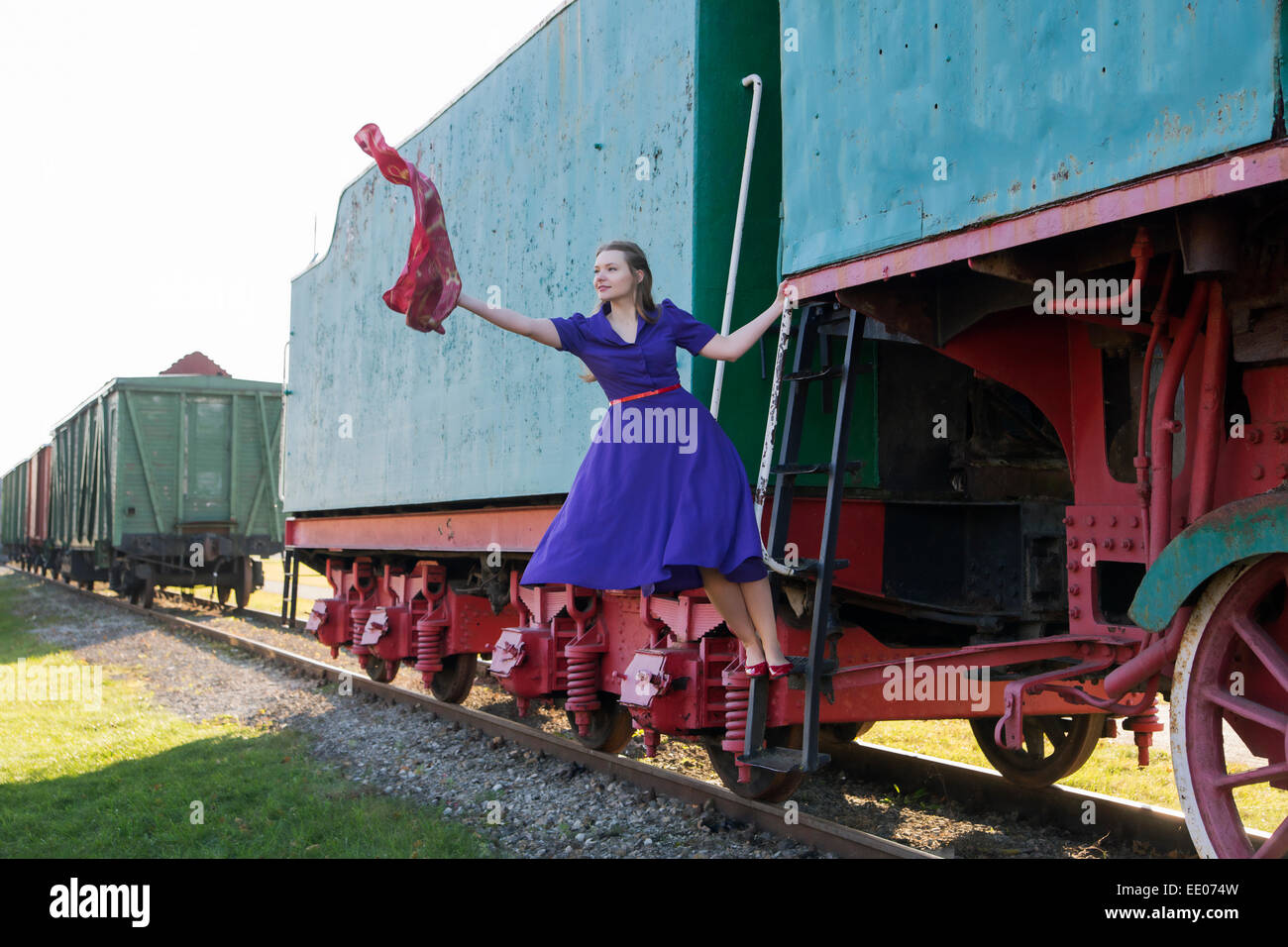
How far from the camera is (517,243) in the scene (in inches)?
229

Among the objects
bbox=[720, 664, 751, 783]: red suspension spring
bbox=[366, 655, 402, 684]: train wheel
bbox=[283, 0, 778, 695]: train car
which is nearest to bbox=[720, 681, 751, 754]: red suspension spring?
bbox=[720, 664, 751, 783]: red suspension spring

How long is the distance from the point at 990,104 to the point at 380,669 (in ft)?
23.0

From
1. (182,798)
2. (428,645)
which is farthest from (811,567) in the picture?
(428,645)

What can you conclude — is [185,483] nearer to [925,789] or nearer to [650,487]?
[925,789]

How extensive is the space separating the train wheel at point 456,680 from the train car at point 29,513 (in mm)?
23945

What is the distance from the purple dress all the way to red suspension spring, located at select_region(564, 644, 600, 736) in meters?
1.76

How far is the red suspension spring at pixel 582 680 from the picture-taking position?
5309mm

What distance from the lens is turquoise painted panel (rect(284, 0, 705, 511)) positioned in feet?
15.0

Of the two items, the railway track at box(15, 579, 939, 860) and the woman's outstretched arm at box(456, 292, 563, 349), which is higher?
the woman's outstretched arm at box(456, 292, 563, 349)

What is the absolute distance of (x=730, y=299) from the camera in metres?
4.04

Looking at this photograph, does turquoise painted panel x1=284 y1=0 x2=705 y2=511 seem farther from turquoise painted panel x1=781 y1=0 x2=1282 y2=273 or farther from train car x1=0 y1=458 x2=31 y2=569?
train car x1=0 y1=458 x2=31 y2=569

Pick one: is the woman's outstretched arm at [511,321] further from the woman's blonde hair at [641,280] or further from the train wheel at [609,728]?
the train wheel at [609,728]
